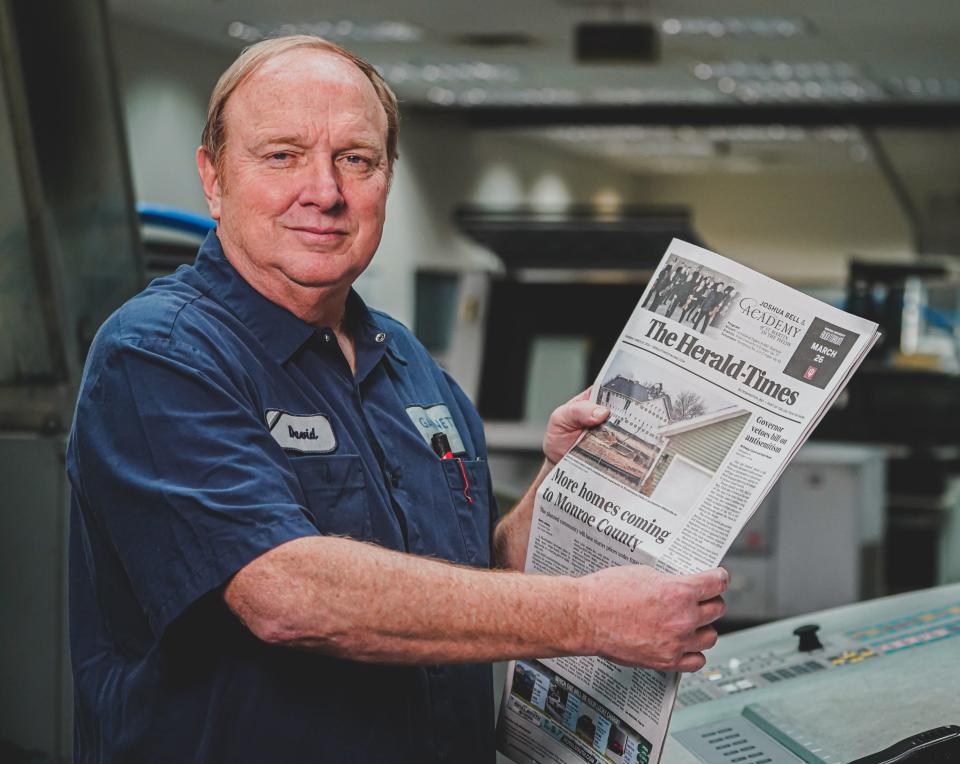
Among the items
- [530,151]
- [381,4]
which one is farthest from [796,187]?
[381,4]

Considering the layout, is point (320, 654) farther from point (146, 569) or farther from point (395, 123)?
point (395, 123)

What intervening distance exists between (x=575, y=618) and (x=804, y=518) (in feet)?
9.84

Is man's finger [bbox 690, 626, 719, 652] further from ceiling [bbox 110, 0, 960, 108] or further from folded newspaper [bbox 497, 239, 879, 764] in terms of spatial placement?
ceiling [bbox 110, 0, 960, 108]

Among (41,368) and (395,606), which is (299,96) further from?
(41,368)

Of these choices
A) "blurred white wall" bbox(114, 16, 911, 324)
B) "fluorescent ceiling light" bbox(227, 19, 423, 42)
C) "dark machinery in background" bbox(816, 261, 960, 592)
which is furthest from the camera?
"blurred white wall" bbox(114, 16, 911, 324)

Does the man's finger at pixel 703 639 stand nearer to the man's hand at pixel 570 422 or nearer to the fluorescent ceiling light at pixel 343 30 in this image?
the man's hand at pixel 570 422

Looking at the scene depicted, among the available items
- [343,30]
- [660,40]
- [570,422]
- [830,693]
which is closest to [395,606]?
[570,422]

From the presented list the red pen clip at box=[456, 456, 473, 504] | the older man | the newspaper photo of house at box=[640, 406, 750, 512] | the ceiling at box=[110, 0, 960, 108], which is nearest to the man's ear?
the older man

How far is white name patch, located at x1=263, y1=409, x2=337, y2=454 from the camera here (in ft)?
3.53

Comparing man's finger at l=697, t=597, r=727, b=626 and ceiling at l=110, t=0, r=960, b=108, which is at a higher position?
ceiling at l=110, t=0, r=960, b=108

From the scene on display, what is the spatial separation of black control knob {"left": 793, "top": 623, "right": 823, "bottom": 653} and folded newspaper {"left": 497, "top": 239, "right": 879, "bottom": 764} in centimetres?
50

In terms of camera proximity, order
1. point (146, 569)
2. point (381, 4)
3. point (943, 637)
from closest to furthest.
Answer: point (146, 569) → point (943, 637) → point (381, 4)

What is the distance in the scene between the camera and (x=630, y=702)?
3.57ft

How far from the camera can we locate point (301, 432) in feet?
3.58
